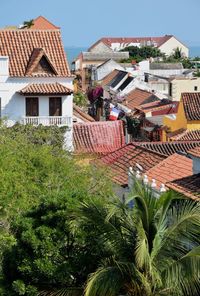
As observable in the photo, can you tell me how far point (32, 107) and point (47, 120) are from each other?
3.34ft

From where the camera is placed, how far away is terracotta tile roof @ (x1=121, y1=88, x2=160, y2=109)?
7238 cm

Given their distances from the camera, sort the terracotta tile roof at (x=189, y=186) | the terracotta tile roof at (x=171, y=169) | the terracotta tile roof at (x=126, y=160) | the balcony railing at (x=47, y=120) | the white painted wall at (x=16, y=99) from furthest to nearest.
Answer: the white painted wall at (x=16, y=99), the balcony railing at (x=47, y=120), the terracotta tile roof at (x=126, y=160), the terracotta tile roof at (x=171, y=169), the terracotta tile roof at (x=189, y=186)

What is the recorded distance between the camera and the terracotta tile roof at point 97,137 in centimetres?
4331

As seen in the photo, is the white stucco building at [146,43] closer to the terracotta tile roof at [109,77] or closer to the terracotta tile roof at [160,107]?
the terracotta tile roof at [109,77]

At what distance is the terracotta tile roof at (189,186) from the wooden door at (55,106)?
20225 mm

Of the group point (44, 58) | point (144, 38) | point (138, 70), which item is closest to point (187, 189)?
point (44, 58)

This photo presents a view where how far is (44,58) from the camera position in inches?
1640

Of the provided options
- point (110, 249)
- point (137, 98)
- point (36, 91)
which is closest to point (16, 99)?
point (36, 91)

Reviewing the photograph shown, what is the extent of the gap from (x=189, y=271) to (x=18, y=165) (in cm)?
1102

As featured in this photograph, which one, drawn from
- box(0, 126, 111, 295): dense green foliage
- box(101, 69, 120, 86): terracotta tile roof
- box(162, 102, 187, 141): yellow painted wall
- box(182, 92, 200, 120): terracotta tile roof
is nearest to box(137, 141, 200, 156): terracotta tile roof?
box(0, 126, 111, 295): dense green foliage

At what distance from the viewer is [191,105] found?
49.2m

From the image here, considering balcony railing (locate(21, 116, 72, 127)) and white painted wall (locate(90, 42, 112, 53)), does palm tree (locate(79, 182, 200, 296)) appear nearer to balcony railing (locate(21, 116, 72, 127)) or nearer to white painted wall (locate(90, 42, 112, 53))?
balcony railing (locate(21, 116, 72, 127))

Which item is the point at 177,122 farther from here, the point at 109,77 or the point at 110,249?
the point at 109,77

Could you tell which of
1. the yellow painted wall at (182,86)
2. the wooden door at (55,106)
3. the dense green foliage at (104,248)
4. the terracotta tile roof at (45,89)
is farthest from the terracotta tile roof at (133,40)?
the dense green foliage at (104,248)
